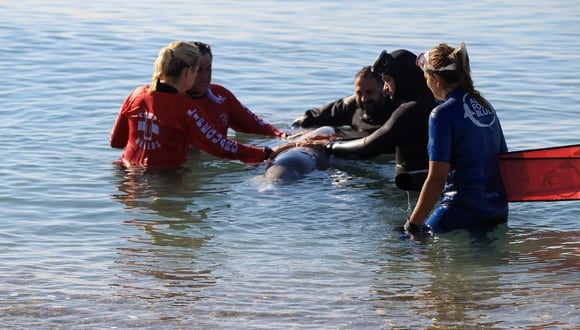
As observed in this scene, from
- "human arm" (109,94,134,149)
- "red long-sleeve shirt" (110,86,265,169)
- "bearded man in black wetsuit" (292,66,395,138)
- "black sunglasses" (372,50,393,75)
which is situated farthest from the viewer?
"bearded man in black wetsuit" (292,66,395,138)

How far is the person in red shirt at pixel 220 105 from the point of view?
1004cm

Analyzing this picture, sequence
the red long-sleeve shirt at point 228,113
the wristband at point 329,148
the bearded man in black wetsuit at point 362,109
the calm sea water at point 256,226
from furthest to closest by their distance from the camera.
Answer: the red long-sleeve shirt at point 228,113 < the wristband at point 329,148 < the bearded man in black wetsuit at point 362,109 < the calm sea water at point 256,226

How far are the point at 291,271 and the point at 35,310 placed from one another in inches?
66.8

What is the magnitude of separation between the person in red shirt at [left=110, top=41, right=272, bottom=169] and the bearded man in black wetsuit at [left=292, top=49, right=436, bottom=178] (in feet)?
3.45

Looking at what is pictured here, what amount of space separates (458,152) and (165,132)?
300cm

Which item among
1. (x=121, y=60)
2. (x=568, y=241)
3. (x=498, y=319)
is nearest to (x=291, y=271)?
(x=498, y=319)

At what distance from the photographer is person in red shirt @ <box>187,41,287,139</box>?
32.9 ft

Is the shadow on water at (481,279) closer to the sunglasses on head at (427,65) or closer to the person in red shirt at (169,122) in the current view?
the sunglasses on head at (427,65)

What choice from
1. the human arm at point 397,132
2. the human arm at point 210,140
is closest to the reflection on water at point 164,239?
the human arm at point 210,140

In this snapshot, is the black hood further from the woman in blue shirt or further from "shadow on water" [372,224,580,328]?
the woman in blue shirt

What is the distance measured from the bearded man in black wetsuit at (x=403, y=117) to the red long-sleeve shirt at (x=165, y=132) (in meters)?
1.06

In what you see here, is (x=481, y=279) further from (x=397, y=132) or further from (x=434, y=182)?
(x=397, y=132)

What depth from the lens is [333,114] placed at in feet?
36.0

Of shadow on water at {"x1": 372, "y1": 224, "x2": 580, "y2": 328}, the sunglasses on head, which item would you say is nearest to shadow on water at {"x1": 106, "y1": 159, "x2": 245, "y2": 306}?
shadow on water at {"x1": 372, "y1": 224, "x2": 580, "y2": 328}
